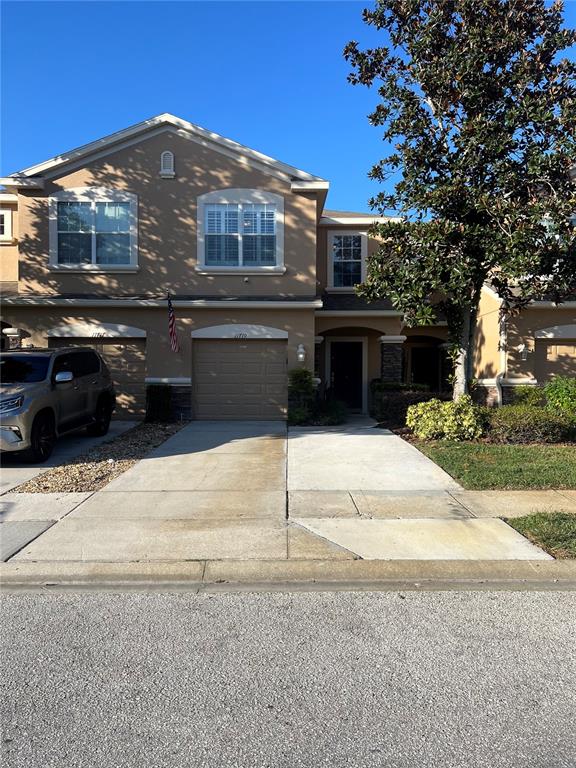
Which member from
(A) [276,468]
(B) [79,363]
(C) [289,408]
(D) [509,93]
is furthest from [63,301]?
(D) [509,93]

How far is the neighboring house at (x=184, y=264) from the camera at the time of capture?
15109mm

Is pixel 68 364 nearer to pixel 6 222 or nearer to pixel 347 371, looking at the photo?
pixel 6 222

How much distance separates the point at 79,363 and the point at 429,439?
716 centimetres

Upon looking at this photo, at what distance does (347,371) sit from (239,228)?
5.89 meters

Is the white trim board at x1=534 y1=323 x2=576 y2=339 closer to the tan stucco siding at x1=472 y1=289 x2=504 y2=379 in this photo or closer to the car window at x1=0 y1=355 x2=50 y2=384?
the tan stucco siding at x1=472 y1=289 x2=504 y2=379

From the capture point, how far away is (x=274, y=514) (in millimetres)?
6664

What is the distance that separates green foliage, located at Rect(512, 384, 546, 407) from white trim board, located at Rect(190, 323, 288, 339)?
6.14m

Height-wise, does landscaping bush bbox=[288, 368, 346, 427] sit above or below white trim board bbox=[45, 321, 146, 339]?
below

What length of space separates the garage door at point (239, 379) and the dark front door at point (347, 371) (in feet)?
11.8

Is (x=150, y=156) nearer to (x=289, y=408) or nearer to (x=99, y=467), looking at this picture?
(x=289, y=408)

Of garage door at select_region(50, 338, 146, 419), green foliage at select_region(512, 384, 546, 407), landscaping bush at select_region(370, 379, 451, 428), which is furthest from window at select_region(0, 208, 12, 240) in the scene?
green foliage at select_region(512, 384, 546, 407)

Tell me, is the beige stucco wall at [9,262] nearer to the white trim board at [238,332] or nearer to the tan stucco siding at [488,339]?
the white trim board at [238,332]

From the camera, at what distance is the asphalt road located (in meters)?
2.88

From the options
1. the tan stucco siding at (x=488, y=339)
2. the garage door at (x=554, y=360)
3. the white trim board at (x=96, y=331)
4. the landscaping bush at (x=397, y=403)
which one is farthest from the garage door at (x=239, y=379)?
the garage door at (x=554, y=360)
